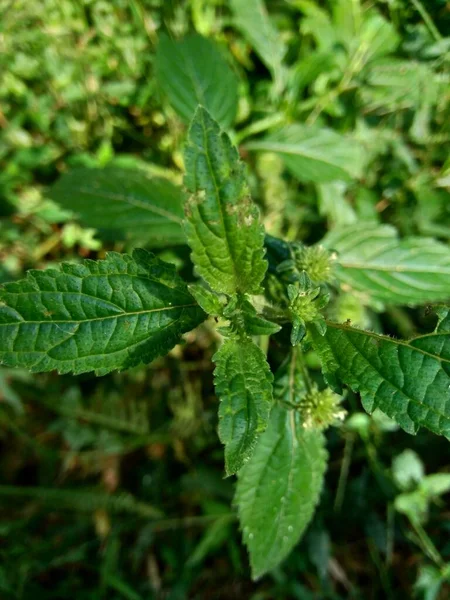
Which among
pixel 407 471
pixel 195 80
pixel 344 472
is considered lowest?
pixel 344 472

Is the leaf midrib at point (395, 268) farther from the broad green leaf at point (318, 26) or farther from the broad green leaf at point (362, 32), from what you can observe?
the broad green leaf at point (318, 26)

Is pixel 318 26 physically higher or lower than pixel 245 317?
higher

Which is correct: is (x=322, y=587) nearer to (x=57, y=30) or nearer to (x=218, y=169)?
(x=218, y=169)

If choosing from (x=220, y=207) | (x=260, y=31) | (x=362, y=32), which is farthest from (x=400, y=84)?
(x=220, y=207)

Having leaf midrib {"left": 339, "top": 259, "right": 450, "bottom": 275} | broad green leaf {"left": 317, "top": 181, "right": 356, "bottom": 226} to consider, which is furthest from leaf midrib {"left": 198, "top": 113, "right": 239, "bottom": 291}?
broad green leaf {"left": 317, "top": 181, "right": 356, "bottom": 226}

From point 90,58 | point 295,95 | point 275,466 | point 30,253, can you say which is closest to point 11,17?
point 90,58

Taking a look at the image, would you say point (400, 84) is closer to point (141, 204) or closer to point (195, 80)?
point (195, 80)
